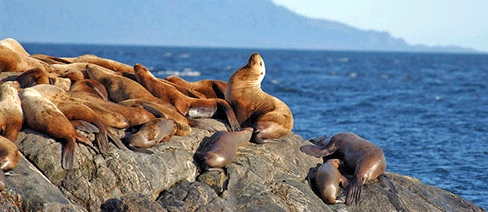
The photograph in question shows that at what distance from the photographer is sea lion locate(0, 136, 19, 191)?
19.1ft

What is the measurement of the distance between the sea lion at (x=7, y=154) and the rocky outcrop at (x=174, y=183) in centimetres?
10

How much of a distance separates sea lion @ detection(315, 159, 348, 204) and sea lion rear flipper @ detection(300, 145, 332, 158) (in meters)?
0.56

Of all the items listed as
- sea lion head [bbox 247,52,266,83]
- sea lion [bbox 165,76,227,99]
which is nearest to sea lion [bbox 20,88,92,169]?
sea lion [bbox 165,76,227,99]

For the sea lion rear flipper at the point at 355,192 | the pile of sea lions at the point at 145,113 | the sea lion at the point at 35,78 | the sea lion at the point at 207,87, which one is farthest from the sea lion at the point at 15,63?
the sea lion rear flipper at the point at 355,192

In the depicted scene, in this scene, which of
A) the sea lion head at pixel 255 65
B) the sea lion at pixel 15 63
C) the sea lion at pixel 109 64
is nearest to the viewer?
the sea lion head at pixel 255 65

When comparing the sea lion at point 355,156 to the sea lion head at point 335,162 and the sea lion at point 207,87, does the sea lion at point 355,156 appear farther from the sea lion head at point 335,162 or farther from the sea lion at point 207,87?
the sea lion at point 207,87

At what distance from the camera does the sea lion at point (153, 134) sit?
704 cm

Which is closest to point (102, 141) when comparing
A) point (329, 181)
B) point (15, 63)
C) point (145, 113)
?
point (145, 113)

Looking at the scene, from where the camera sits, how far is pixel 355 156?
8383mm

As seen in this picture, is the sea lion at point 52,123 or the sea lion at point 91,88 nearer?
the sea lion at point 52,123

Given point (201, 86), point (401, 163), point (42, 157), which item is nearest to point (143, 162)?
point (42, 157)

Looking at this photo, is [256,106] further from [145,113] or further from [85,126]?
[85,126]

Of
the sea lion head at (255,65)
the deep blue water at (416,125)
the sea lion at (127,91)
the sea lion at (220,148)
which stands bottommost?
the deep blue water at (416,125)

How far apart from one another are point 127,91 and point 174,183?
2985 mm
